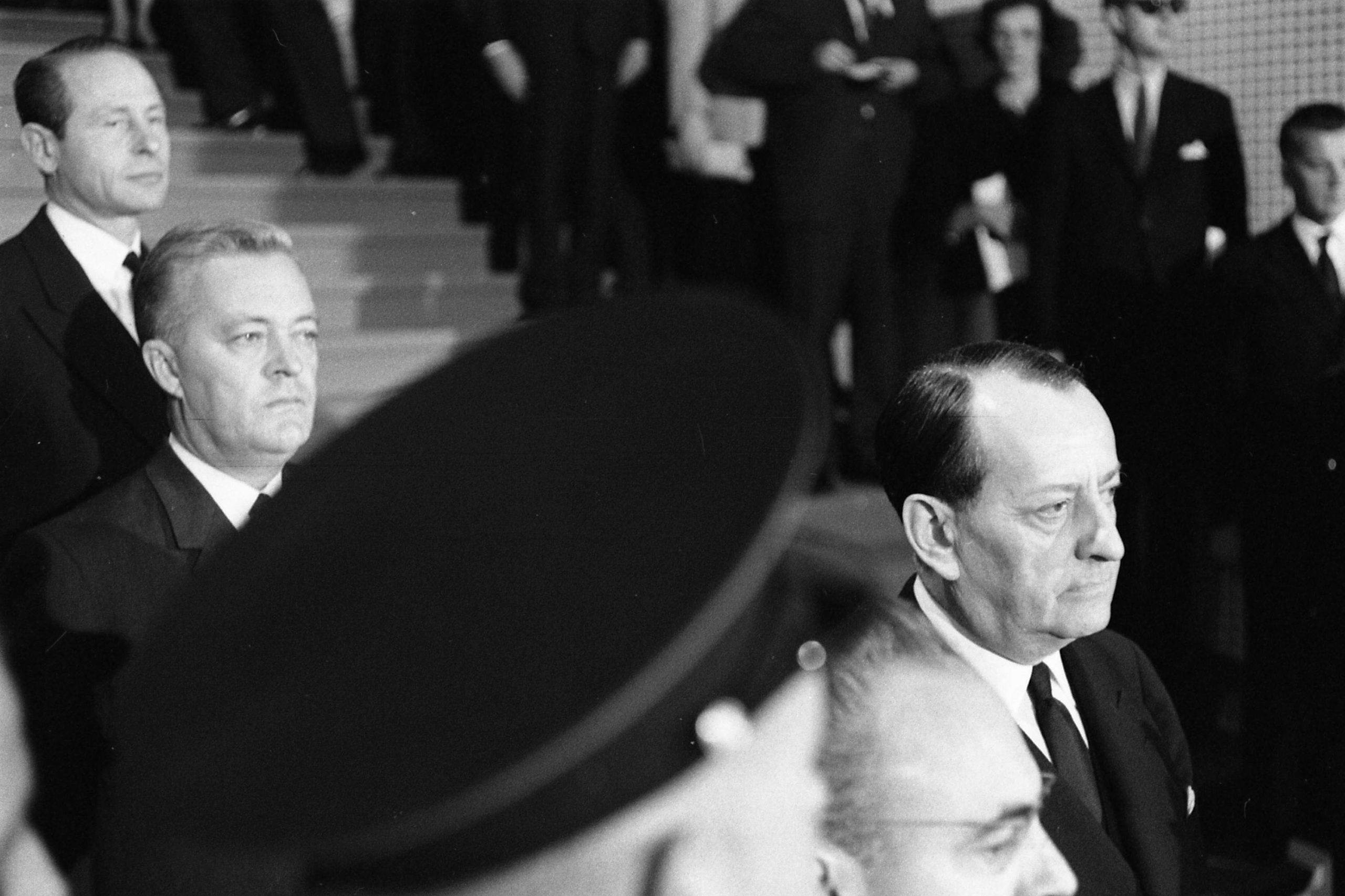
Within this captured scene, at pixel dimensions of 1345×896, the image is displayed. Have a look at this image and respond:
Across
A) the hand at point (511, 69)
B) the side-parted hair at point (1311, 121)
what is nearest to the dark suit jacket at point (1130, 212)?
the side-parted hair at point (1311, 121)

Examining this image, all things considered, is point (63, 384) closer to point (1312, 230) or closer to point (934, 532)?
point (934, 532)

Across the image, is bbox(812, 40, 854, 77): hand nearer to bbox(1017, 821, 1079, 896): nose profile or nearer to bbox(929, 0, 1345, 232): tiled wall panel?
bbox(929, 0, 1345, 232): tiled wall panel

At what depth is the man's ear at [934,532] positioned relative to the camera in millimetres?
874

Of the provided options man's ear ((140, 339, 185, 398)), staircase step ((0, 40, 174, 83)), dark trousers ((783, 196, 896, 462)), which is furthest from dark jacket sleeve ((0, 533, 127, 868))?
dark trousers ((783, 196, 896, 462))

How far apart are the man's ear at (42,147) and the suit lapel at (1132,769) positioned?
2.38 ft

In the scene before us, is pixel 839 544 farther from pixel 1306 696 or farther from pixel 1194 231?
pixel 1306 696

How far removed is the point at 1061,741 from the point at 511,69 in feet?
3.11

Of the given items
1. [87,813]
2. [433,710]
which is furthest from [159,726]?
[87,813]

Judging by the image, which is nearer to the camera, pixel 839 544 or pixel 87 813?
pixel 839 544

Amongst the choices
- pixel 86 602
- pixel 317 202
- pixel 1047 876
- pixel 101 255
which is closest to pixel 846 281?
pixel 317 202

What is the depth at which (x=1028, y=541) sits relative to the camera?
865mm

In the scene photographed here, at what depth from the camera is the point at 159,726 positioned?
0.37 metres

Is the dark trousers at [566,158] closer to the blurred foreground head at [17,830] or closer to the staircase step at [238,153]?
the staircase step at [238,153]

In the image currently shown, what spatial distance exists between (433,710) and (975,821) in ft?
0.69
